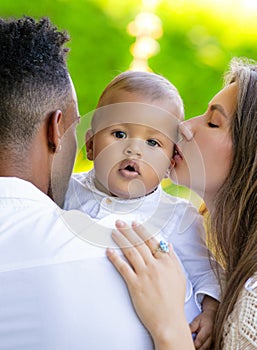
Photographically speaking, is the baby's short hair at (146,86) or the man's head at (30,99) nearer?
the man's head at (30,99)

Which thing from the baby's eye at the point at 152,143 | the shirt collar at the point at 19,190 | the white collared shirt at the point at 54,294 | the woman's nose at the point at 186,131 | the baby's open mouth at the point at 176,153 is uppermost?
the woman's nose at the point at 186,131

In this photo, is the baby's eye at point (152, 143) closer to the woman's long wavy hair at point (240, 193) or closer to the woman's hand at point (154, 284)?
the woman's long wavy hair at point (240, 193)

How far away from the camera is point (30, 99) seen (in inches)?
57.5

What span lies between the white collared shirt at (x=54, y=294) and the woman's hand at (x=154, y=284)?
4cm

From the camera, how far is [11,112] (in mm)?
1449

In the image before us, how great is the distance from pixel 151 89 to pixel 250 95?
30 centimetres

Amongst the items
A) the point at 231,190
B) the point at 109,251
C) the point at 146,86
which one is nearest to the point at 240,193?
the point at 231,190

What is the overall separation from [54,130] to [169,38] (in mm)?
3801

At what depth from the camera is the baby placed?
1.79 m

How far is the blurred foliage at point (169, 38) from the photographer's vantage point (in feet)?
16.4

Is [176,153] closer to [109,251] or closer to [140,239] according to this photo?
[140,239]

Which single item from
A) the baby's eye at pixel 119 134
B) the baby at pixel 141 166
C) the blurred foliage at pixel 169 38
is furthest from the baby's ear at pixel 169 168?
the blurred foliage at pixel 169 38

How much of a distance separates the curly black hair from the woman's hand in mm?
280

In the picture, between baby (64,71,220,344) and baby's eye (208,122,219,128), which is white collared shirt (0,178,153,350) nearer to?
baby (64,71,220,344)
